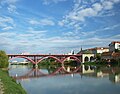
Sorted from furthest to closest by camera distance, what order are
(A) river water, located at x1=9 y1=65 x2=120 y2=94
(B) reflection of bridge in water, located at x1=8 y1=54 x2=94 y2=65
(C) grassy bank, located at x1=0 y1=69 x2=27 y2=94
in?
(B) reflection of bridge in water, located at x1=8 y1=54 x2=94 y2=65
(A) river water, located at x1=9 y1=65 x2=120 y2=94
(C) grassy bank, located at x1=0 y1=69 x2=27 y2=94

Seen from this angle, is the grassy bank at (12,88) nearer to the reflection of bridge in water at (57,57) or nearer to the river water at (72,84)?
the river water at (72,84)

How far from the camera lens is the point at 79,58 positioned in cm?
10094

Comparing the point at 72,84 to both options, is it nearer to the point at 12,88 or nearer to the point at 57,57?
the point at 12,88

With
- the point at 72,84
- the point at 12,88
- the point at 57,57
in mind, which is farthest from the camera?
the point at 57,57

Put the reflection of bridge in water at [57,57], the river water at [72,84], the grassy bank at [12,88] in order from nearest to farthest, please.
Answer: the grassy bank at [12,88] < the river water at [72,84] < the reflection of bridge in water at [57,57]

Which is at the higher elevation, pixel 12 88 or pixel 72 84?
pixel 12 88

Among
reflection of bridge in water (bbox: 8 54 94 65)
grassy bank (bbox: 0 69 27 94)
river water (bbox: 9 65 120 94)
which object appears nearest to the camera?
grassy bank (bbox: 0 69 27 94)

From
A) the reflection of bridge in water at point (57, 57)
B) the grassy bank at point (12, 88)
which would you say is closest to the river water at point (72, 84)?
the grassy bank at point (12, 88)

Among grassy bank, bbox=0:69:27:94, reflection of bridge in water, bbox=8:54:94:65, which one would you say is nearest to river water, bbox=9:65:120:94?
grassy bank, bbox=0:69:27:94

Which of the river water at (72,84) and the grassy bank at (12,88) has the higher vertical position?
the grassy bank at (12,88)

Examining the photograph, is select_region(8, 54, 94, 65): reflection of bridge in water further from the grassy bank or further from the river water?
the grassy bank

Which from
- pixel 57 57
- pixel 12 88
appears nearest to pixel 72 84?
pixel 12 88

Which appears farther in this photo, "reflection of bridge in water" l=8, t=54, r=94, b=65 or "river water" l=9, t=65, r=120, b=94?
"reflection of bridge in water" l=8, t=54, r=94, b=65

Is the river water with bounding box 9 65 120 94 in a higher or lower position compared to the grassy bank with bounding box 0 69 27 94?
lower
